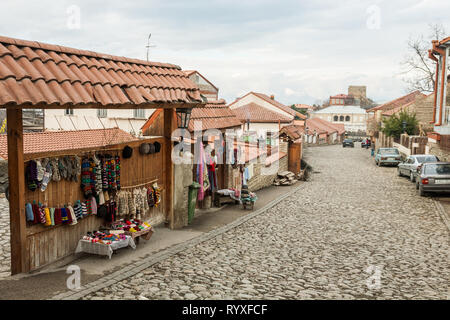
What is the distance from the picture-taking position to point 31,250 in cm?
702

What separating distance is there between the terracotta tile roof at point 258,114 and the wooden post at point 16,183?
132ft

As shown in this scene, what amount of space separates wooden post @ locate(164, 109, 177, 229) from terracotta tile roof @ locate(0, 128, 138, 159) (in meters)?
1.24

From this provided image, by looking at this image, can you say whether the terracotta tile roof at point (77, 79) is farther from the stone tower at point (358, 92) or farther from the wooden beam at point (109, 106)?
the stone tower at point (358, 92)

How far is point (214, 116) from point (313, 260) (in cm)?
785

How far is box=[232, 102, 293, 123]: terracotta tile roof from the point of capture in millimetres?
48053

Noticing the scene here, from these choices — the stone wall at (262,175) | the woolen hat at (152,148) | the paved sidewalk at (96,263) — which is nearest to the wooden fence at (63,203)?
the woolen hat at (152,148)

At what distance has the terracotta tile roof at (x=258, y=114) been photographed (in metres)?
48.1

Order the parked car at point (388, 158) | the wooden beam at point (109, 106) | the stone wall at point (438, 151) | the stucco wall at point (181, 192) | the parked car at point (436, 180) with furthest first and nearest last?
the parked car at point (388, 158) → the stone wall at point (438, 151) → the parked car at point (436, 180) → the stucco wall at point (181, 192) → the wooden beam at point (109, 106)

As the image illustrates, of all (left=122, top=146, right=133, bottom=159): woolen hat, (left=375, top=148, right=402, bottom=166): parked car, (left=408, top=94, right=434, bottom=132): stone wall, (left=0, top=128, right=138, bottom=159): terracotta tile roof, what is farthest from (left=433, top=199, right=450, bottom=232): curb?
(left=408, top=94, right=434, bottom=132): stone wall

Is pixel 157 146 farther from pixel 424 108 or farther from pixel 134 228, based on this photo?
pixel 424 108

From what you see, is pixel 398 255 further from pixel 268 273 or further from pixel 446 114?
pixel 446 114

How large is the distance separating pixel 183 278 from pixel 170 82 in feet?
15.8

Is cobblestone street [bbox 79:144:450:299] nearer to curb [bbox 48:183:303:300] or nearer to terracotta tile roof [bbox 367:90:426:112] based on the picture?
curb [bbox 48:183:303:300]
